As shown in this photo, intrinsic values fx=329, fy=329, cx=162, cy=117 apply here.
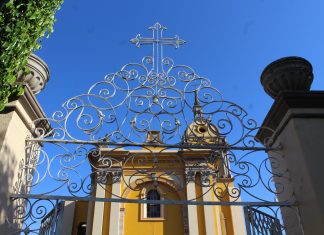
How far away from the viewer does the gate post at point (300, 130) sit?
140 inches

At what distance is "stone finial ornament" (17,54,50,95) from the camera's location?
13.4 ft

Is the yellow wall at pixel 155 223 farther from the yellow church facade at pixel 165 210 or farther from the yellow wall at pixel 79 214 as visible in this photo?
the yellow wall at pixel 79 214

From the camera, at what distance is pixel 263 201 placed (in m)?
3.85

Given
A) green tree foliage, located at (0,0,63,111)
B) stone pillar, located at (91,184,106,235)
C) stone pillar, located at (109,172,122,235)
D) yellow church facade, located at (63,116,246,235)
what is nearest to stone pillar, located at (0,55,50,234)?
green tree foliage, located at (0,0,63,111)

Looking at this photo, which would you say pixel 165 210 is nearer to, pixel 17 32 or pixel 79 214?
pixel 79 214

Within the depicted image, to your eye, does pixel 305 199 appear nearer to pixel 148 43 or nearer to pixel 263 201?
pixel 263 201

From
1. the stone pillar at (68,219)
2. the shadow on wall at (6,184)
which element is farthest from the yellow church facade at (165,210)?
the shadow on wall at (6,184)

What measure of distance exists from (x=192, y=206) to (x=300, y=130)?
11.4 metres

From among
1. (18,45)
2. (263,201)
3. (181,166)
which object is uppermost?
(181,166)

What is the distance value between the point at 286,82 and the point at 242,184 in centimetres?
145

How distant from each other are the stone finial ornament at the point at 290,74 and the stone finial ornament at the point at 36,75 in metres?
2.95

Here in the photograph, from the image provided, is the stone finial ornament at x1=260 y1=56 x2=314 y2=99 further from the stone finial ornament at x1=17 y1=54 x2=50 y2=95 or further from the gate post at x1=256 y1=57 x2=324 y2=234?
the stone finial ornament at x1=17 y1=54 x2=50 y2=95

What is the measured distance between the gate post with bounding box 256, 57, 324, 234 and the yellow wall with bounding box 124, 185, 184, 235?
11031 mm

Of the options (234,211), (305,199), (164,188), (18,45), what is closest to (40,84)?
(18,45)
